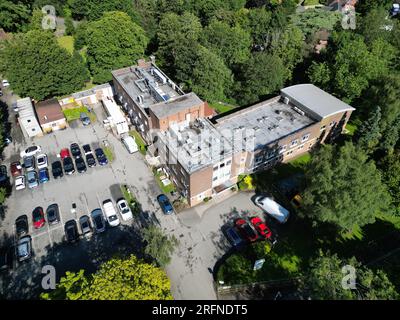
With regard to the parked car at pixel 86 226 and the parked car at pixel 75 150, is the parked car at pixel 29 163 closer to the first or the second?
the parked car at pixel 75 150

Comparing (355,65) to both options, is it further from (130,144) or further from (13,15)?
(13,15)

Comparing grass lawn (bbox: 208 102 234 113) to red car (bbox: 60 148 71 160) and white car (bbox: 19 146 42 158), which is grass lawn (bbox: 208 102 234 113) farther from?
white car (bbox: 19 146 42 158)

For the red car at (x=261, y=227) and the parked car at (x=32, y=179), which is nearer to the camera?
the red car at (x=261, y=227)

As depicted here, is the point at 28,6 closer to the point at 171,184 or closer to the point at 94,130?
the point at 94,130

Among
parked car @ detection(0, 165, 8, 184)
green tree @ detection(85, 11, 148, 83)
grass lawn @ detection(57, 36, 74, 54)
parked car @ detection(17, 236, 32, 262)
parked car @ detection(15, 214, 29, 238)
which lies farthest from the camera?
grass lawn @ detection(57, 36, 74, 54)

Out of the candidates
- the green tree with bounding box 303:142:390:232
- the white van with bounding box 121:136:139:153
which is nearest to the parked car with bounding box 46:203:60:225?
the white van with bounding box 121:136:139:153

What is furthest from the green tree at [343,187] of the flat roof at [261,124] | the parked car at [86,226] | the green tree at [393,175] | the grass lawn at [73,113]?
the grass lawn at [73,113]
